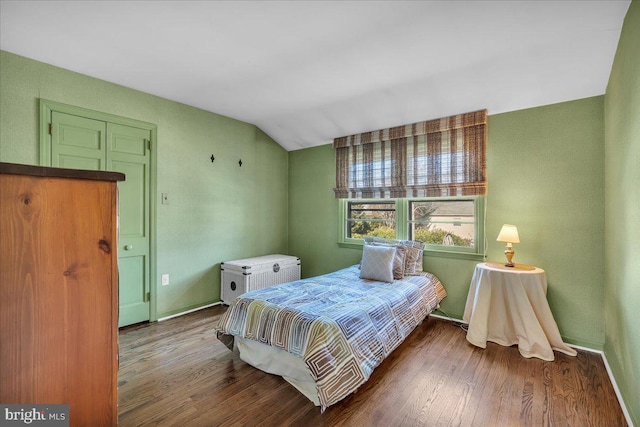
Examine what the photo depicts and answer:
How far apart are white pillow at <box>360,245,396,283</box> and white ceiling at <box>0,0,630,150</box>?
5.16ft

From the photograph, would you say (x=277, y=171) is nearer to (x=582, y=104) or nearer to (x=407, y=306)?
(x=407, y=306)

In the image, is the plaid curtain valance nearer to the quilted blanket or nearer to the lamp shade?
the lamp shade

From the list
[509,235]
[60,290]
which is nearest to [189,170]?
[60,290]

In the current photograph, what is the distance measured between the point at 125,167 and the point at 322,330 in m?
2.62

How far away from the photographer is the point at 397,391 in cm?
200

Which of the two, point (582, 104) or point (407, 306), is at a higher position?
point (582, 104)

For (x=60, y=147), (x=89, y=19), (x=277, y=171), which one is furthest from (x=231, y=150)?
(x=89, y=19)

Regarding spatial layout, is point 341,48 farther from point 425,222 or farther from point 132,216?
point 132,216

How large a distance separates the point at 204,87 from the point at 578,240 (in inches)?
152

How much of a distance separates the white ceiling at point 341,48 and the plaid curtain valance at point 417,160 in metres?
0.20

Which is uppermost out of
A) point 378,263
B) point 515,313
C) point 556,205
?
point 556,205

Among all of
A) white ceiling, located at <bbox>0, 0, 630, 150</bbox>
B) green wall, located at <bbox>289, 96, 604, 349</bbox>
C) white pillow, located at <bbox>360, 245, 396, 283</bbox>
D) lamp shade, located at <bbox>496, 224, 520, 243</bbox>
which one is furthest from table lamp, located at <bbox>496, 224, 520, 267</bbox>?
white ceiling, located at <bbox>0, 0, 630, 150</bbox>

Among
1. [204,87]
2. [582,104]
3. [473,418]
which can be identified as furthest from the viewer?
[204,87]

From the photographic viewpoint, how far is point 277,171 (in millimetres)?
4625
